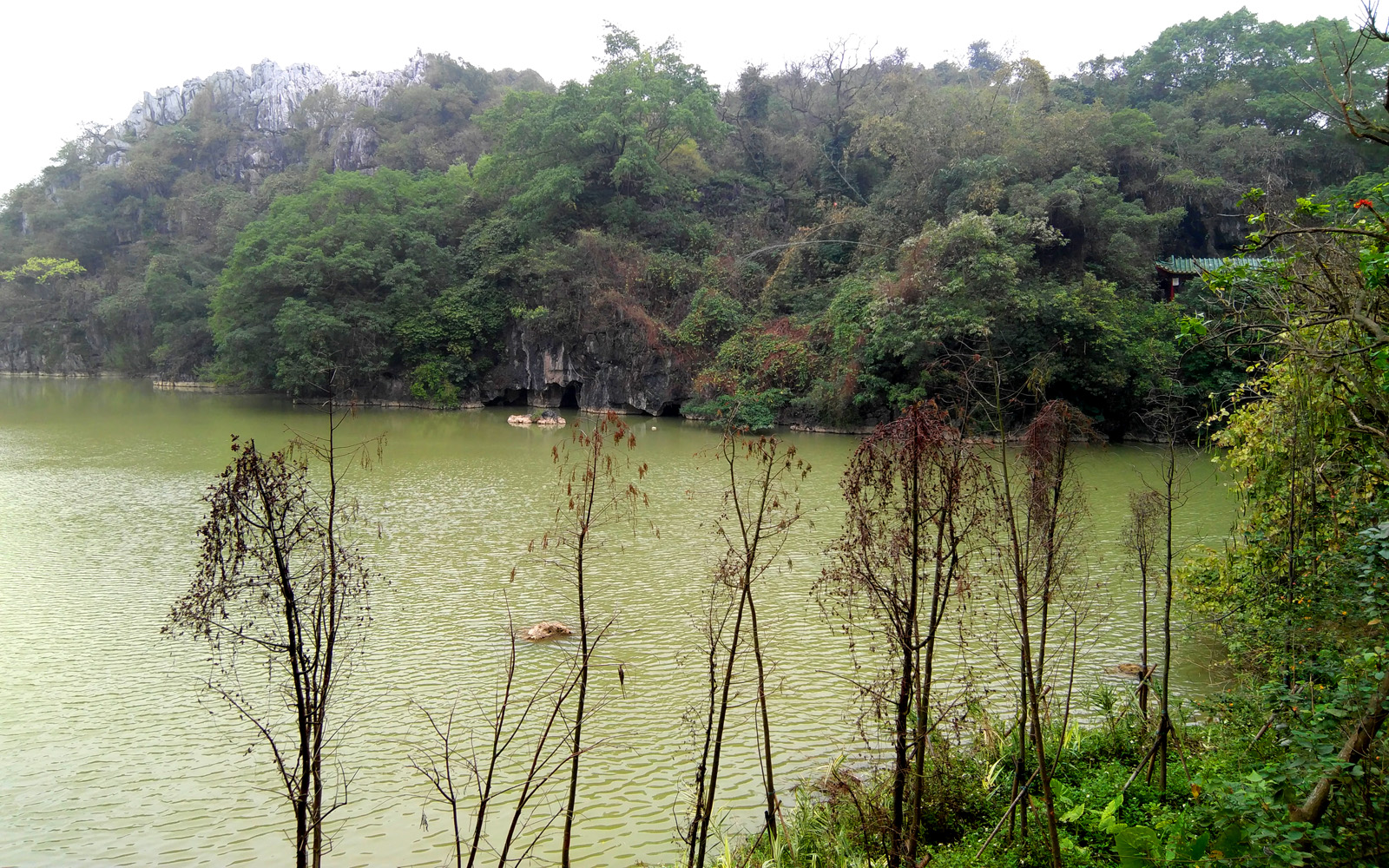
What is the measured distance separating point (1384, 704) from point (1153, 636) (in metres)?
5.69

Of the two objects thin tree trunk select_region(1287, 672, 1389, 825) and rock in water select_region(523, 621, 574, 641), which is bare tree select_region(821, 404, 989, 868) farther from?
rock in water select_region(523, 621, 574, 641)

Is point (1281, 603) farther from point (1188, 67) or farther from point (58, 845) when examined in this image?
point (1188, 67)

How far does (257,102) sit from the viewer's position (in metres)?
49.3

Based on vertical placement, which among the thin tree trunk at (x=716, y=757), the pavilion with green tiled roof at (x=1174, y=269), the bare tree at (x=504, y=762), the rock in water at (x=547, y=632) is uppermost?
the pavilion with green tiled roof at (x=1174, y=269)

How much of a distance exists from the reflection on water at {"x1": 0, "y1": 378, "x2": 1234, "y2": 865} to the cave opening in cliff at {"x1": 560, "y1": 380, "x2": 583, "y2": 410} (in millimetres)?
13955

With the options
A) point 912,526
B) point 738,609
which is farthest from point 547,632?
point 912,526

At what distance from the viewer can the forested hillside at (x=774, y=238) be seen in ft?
69.7

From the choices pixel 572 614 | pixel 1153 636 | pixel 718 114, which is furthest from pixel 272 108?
pixel 1153 636

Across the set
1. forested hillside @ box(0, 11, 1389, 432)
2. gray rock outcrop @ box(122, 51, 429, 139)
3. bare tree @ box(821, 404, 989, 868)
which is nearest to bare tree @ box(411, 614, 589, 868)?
bare tree @ box(821, 404, 989, 868)

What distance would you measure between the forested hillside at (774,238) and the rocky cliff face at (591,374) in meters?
0.10

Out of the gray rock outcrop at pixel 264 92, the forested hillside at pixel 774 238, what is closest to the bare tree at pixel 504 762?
the forested hillside at pixel 774 238

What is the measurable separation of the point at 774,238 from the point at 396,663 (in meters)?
24.8

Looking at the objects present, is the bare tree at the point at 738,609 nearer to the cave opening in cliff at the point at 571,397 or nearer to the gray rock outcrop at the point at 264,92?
the cave opening in cliff at the point at 571,397

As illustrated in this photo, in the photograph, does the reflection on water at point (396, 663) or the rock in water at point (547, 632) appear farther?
the rock in water at point (547, 632)
